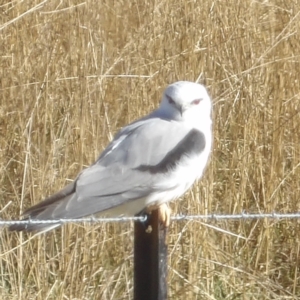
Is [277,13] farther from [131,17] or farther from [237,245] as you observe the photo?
[237,245]

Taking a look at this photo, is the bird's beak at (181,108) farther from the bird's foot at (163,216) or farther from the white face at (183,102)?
the bird's foot at (163,216)

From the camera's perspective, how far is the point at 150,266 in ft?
5.39

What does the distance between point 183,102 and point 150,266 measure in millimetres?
795

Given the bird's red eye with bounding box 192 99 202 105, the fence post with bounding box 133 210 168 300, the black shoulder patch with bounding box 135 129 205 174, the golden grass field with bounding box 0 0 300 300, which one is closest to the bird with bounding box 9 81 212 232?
the black shoulder patch with bounding box 135 129 205 174

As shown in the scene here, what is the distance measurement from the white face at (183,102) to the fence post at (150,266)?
0.73 m

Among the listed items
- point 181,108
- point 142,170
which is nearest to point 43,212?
point 142,170

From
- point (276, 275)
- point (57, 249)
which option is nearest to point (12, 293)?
point (57, 249)

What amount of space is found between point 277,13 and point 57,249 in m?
1.36

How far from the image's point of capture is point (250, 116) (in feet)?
9.62

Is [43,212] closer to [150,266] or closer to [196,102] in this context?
[150,266]

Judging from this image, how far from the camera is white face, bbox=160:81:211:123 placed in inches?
91.8

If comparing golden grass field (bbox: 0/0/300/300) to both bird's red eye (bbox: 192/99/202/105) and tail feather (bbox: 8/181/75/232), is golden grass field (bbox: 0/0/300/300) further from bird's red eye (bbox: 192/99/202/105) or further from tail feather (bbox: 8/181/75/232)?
tail feather (bbox: 8/181/75/232)

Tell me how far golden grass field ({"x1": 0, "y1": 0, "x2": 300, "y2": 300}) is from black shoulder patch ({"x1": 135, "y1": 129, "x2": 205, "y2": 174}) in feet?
1.92

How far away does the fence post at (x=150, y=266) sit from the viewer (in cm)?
164
